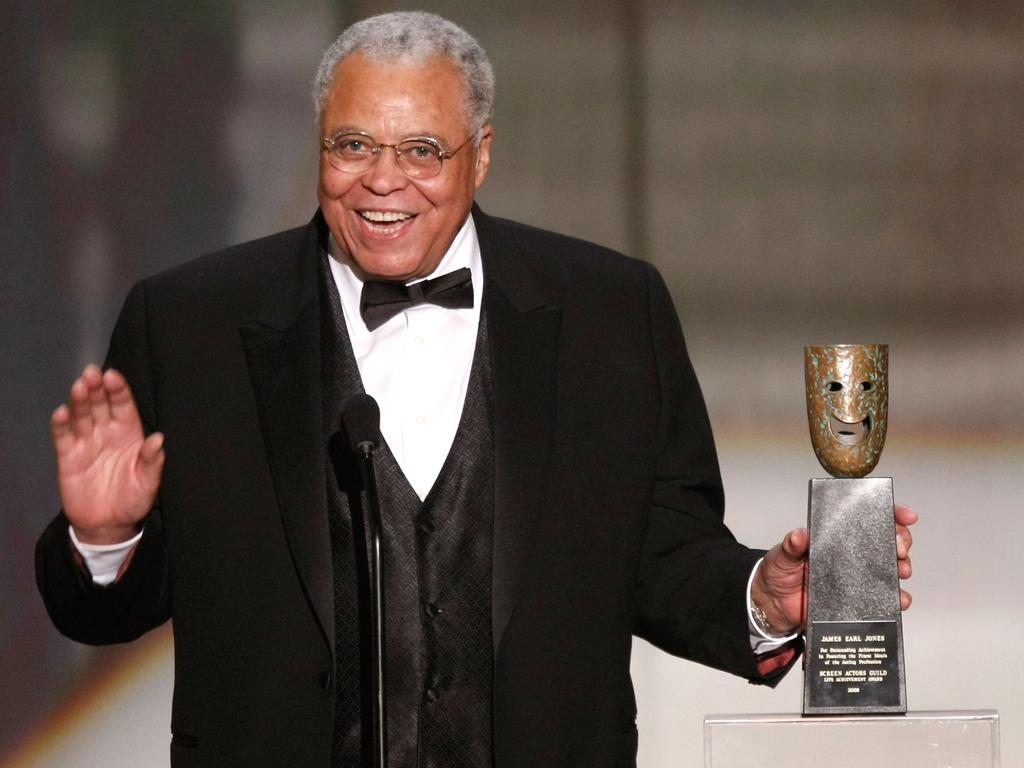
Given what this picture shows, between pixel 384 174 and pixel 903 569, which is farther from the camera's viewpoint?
pixel 384 174

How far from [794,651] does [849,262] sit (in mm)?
1720

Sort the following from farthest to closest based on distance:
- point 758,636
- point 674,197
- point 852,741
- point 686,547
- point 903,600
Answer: point 674,197 → point 686,547 → point 758,636 → point 903,600 → point 852,741

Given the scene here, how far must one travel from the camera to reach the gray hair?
6.70 feet

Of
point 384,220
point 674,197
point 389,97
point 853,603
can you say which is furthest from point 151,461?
point 674,197

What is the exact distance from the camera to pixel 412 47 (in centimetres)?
205

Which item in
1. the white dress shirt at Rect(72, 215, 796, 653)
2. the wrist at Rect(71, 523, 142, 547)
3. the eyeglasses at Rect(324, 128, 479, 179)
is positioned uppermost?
the eyeglasses at Rect(324, 128, 479, 179)

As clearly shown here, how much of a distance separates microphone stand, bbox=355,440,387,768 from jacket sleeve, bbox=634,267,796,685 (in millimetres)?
593

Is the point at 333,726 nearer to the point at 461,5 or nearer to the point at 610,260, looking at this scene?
the point at 610,260

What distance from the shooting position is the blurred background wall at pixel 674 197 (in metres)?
3.54

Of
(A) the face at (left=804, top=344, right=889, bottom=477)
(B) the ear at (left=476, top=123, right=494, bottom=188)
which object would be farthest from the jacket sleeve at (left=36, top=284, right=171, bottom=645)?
(A) the face at (left=804, top=344, right=889, bottom=477)

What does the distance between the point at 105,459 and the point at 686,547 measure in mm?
777

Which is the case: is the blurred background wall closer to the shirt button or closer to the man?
the man

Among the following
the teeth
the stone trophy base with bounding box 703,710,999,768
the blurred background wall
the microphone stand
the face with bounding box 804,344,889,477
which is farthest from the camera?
the blurred background wall

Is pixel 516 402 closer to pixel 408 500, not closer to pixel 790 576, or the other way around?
pixel 408 500
